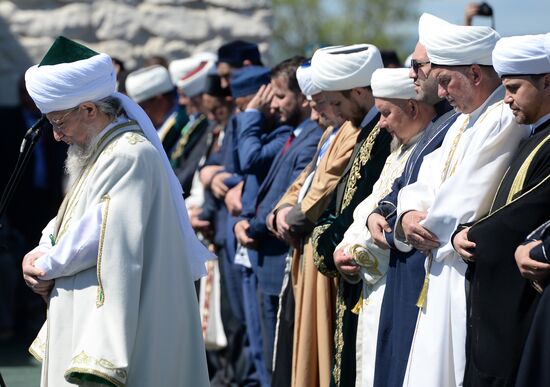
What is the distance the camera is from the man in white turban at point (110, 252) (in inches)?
185

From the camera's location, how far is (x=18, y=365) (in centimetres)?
983

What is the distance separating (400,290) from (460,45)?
1.06m

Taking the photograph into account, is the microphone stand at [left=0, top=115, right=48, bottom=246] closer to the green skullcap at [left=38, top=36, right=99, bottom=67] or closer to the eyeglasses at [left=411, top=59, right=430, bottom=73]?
the green skullcap at [left=38, top=36, right=99, bottom=67]

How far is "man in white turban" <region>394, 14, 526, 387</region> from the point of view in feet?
15.5

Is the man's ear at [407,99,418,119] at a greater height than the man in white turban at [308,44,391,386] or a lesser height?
greater

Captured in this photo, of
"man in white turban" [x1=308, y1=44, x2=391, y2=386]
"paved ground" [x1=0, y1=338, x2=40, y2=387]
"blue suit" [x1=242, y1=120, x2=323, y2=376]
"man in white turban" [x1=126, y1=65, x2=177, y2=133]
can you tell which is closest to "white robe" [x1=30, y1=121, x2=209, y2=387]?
"man in white turban" [x1=308, y1=44, x2=391, y2=386]

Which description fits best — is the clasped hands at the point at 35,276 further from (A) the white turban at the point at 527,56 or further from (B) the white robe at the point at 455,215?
(A) the white turban at the point at 527,56

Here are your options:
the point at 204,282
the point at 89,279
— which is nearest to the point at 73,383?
the point at 89,279

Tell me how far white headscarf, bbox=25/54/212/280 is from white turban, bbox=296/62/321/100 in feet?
4.87

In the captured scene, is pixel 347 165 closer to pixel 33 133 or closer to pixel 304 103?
pixel 304 103

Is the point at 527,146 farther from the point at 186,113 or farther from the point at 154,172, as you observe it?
the point at 186,113

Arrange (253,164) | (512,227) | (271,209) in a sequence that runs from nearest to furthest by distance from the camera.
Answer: (512,227)
(271,209)
(253,164)

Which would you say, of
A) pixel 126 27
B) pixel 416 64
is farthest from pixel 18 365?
pixel 416 64

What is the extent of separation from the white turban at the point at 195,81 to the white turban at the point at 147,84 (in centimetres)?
21
